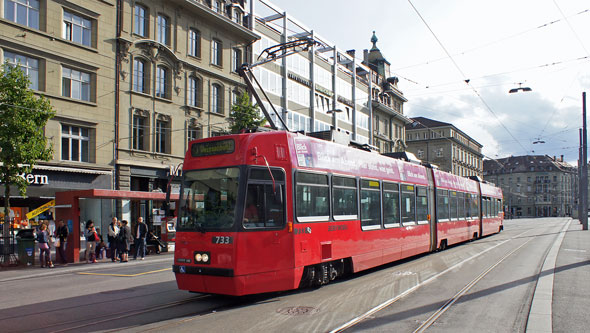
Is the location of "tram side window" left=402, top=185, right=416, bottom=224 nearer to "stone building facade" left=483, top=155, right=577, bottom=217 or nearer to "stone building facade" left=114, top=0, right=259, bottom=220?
"stone building facade" left=114, top=0, right=259, bottom=220

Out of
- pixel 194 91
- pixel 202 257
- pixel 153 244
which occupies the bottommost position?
pixel 153 244

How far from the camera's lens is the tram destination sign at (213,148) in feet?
28.2

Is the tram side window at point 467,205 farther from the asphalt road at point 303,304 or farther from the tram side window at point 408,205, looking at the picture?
the asphalt road at point 303,304

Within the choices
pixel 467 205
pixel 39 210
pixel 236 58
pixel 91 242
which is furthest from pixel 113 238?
pixel 236 58

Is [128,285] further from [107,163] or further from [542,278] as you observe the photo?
[107,163]

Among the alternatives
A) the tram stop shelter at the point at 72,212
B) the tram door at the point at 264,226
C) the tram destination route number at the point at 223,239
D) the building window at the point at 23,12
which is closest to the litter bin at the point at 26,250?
the tram stop shelter at the point at 72,212

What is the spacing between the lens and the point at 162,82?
2875 centimetres

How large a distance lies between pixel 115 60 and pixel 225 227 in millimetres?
20626

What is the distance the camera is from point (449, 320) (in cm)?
721

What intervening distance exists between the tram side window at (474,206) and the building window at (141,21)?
19.4 metres

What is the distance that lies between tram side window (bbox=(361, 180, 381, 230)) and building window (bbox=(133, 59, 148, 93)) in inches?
749

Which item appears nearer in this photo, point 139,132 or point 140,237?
point 140,237

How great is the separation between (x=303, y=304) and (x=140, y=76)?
875 inches

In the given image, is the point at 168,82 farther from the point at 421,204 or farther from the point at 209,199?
the point at 209,199
